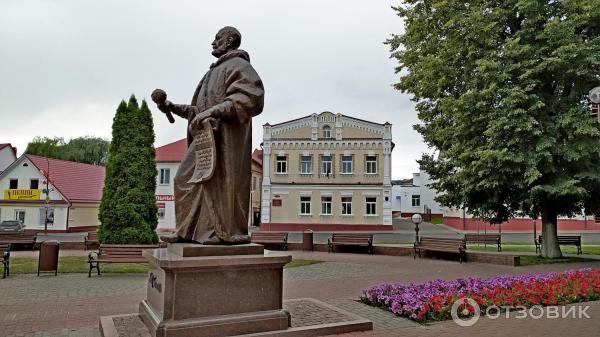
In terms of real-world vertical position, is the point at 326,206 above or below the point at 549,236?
above

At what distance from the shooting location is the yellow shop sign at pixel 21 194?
37625 mm

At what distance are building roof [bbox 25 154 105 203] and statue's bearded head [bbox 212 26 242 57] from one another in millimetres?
35060

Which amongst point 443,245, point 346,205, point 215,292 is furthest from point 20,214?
point 215,292

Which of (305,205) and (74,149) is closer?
(305,205)

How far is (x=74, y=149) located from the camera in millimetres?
59906

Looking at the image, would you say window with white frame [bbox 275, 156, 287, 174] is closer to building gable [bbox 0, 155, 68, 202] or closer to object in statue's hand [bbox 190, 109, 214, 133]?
building gable [bbox 0, 155, 68, 202]

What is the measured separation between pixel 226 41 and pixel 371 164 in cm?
3238

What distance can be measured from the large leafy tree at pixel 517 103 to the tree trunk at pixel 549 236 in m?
0.04

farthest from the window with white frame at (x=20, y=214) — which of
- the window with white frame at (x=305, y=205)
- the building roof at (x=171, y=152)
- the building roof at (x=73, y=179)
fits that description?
the window with white frame at (x=305, y=205)

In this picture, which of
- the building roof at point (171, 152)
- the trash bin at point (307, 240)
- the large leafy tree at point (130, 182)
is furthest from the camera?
the building roof at point (171, 152)

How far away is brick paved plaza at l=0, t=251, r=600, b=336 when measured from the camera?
20.4 ft

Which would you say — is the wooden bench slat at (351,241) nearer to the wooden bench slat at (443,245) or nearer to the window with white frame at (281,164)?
the wooden bench slat at (443,245)

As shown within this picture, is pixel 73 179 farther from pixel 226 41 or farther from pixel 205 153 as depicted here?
pixel 205 153

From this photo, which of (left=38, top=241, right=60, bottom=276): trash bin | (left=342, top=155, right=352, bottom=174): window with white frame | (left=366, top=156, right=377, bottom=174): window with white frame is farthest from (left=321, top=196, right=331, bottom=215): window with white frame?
(left=38, top=241, right=60, bottom=276): trash bin
